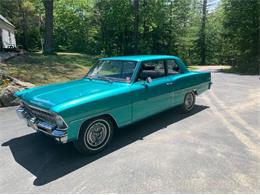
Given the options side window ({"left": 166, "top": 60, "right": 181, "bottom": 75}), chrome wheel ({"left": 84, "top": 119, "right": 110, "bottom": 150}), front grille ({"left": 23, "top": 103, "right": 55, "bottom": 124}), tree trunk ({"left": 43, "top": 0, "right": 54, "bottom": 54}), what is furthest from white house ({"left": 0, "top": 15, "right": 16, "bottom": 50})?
chrome wheel ({"left": 84, "top": 119, "right": 110, "bottom": 150})

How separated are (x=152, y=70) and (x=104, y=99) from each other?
172cm

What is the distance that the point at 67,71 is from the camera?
11469 mm

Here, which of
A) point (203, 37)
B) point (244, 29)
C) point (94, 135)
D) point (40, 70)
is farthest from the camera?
point (203, 37)

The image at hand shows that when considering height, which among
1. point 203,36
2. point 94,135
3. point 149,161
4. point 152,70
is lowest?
point 149,161

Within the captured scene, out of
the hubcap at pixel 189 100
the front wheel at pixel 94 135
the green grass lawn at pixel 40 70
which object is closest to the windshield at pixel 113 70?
the front wheel at pixel 94 135

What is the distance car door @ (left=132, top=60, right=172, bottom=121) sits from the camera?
14.6ft

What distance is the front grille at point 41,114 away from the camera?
3.56 metres

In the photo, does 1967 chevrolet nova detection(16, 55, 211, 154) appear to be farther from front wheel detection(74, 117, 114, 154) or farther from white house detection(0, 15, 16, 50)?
white house detection(0, 15, 16, 50)

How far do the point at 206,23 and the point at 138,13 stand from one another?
12.1m

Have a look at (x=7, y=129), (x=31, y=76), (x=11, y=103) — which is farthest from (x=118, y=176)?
(x=31, y=76)

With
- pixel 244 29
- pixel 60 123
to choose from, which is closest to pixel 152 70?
pixel 60 123

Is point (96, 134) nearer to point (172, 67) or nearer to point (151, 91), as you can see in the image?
point (151, 91)

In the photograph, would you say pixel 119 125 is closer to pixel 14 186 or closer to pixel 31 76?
pixel 14 186

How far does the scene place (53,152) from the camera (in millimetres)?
4023
